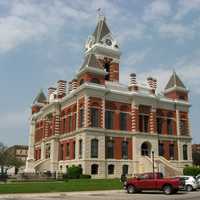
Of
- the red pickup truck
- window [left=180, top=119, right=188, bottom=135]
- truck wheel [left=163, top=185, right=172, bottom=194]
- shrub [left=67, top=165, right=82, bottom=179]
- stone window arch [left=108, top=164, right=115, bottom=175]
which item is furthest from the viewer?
window [left=180, top=119, right=188, bottom=135]

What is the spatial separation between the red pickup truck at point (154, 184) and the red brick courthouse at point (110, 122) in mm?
25409

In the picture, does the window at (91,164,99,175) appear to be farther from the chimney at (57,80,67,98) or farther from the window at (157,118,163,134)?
the chimney at (57,80,67,98)

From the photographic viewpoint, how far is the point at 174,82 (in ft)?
249

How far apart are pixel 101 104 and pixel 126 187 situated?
29.3 metres

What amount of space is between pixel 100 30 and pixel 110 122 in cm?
2475

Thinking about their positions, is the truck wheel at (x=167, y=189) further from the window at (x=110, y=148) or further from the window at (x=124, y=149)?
the window at (x=124, y=149)

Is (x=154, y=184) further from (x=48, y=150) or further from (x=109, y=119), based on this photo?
(x=48, y=150)

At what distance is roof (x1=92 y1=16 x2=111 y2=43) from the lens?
77250 millimetres

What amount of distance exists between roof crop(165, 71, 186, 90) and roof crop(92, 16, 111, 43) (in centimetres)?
1774

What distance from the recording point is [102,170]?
60.7 metres

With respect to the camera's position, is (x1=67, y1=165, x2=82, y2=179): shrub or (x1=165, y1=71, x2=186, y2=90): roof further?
(x1=165, y1=71, x2=186, y2=90): roof

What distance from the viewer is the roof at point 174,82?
75.6 m

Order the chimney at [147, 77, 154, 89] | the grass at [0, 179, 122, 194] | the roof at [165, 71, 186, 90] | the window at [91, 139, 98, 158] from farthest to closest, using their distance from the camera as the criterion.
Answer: the roof at [165, 71, 186, 90] → the chimney at [147, 77, 154, 89] → the window at [91, 139, 98, 158] → the grass at [0, 179, 122, 194]

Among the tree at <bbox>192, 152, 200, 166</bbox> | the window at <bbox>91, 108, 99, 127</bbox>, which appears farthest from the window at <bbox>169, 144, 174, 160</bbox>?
the tree at <bbox>192, 152, 200, 166</bbox>
